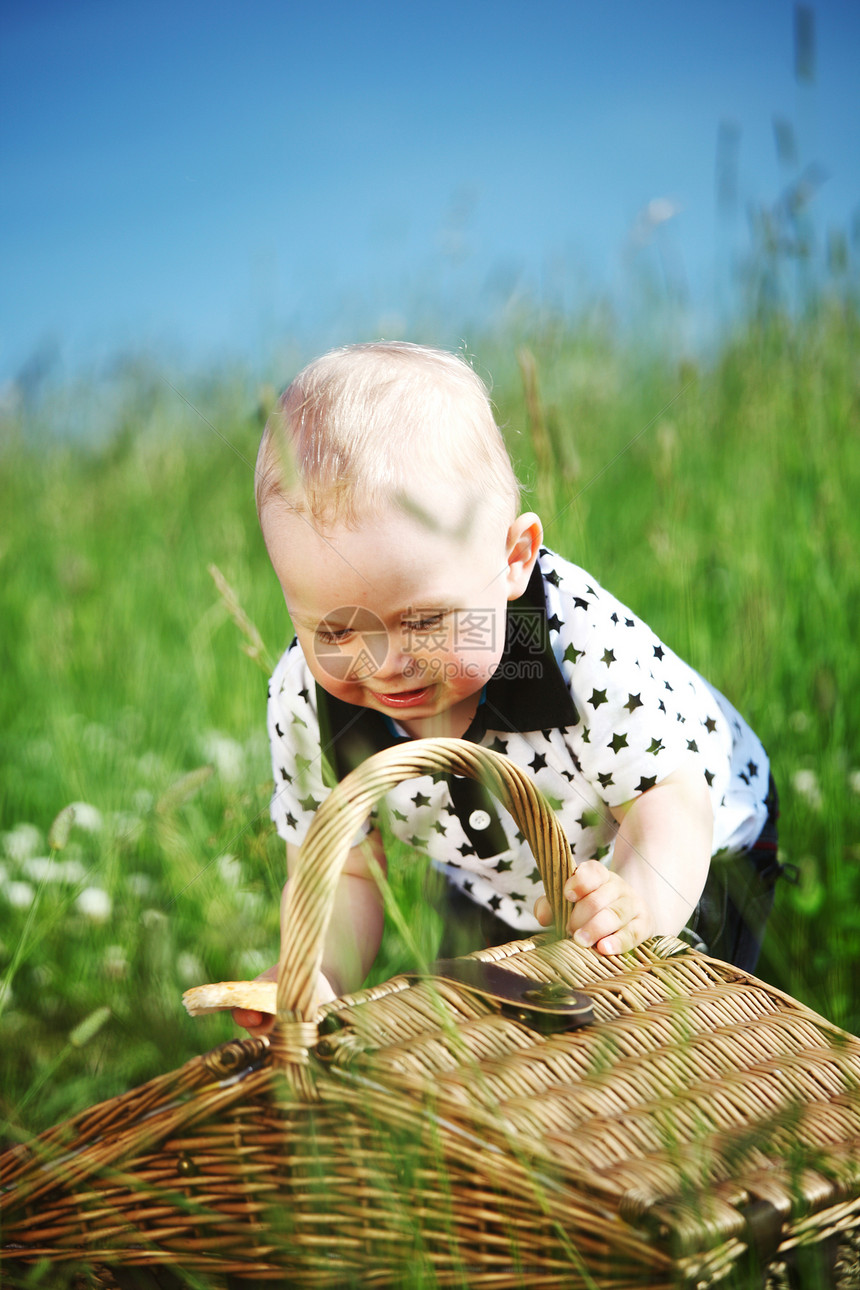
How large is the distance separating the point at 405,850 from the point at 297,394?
66 cm

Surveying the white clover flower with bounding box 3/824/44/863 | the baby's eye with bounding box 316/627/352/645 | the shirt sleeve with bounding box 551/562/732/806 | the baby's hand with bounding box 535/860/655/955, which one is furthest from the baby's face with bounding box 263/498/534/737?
the white clover flower with bounding box 3/824/44/863

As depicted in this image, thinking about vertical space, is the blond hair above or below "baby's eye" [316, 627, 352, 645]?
above

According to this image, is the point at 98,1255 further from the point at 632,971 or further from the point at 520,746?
the point at 520,746

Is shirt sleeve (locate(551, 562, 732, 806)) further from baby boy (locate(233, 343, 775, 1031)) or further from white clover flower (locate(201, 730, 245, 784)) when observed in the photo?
white clover flower (locate(201, 730, 245, 784))

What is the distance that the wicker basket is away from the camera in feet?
2.46

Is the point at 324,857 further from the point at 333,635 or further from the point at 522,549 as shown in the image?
the point at 522,549

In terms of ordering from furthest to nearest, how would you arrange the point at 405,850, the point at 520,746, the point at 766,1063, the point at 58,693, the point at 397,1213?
the point at 58,693 → the point at 405,850 → the point at 520,746 → the point at 766,1063 → the point at 397,1213

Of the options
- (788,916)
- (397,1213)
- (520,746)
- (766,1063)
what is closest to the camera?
(397,1213)

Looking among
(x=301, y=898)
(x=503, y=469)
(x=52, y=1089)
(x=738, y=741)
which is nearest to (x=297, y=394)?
(x=503, y=469)

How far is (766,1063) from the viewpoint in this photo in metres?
0.97

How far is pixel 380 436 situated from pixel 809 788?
1.02 meters

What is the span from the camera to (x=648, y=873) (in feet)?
4.08

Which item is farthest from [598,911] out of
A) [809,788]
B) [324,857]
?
[809,788]

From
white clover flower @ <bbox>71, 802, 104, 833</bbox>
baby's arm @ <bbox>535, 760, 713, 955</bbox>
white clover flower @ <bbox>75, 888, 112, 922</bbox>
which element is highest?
baby's arm @ <bbox>535, 760, 713, 955</bbox>
